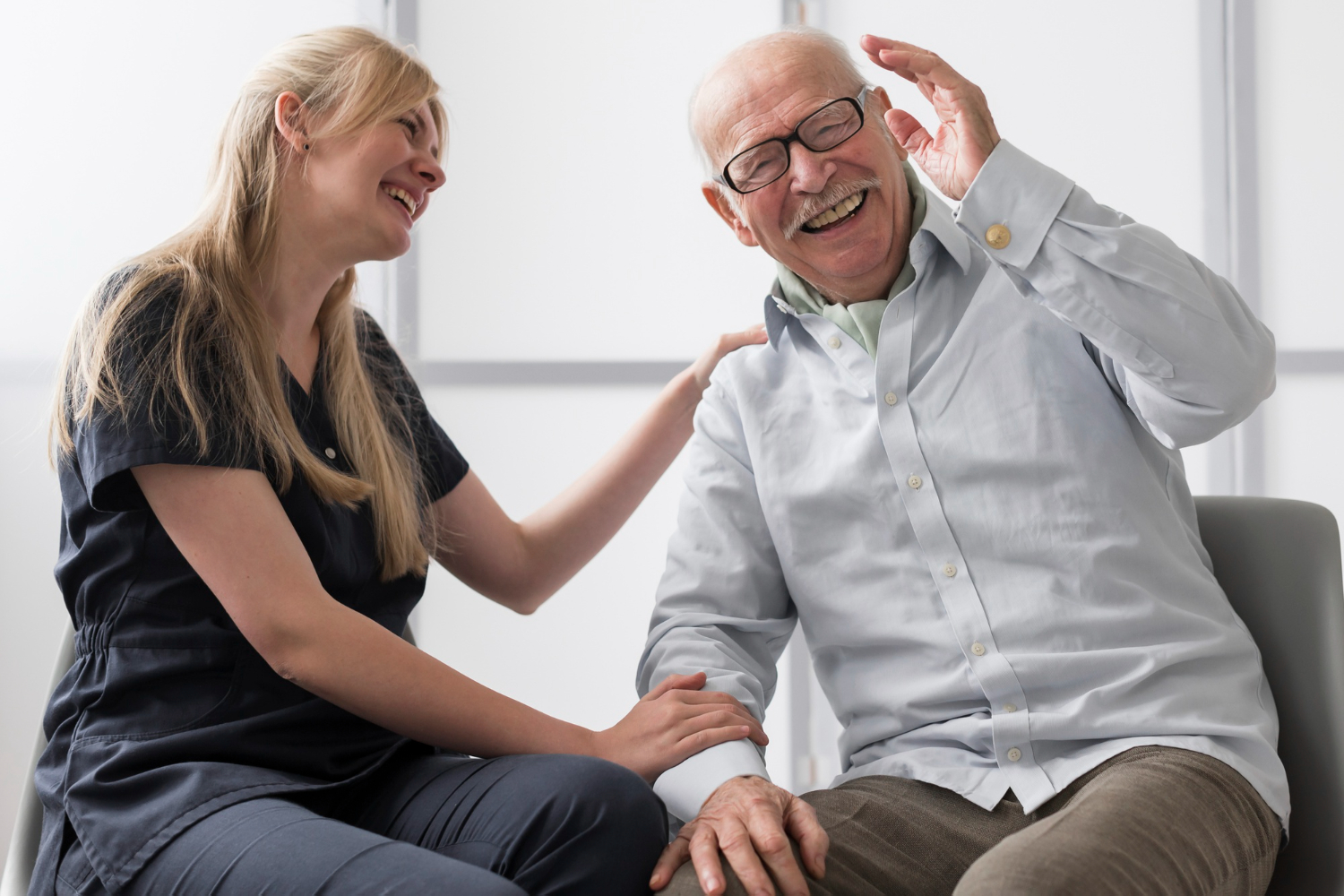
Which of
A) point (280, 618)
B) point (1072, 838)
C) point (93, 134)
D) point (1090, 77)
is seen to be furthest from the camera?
point (1090, 77)

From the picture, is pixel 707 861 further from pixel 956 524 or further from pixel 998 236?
pixel 998 236

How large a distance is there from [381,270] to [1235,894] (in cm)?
224

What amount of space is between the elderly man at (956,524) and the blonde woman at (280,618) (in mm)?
203

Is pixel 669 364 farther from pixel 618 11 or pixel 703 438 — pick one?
pixel 703 438

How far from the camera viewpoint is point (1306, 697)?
1316 mm

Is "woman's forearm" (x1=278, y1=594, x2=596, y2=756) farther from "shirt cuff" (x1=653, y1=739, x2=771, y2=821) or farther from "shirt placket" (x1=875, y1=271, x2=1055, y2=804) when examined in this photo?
"shirt placket" (x1=875, y1=271, x2=1055, y2=804)

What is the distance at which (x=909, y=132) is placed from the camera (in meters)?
1.32

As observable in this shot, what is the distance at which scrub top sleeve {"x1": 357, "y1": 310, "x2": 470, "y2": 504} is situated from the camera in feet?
5.44

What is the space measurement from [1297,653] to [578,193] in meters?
1.98

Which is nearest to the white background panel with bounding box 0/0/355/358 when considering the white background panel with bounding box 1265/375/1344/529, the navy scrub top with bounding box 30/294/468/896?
the navy scrub top with bounding box 30/294/468/896

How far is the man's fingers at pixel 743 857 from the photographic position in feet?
3.45

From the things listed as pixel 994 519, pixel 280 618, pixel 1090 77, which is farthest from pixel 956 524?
pixel 1090 77

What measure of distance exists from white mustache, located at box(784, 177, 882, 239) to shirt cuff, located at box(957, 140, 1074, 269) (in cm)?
27

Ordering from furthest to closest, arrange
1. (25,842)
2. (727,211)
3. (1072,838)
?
(727,211) < (25,842) < (1072,838)
